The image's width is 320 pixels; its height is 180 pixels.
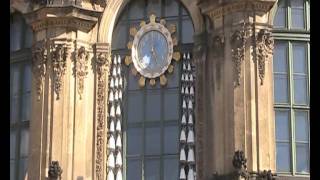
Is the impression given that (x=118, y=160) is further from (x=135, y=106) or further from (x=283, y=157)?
(x=283, y=157)

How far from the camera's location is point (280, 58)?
70.7 feet

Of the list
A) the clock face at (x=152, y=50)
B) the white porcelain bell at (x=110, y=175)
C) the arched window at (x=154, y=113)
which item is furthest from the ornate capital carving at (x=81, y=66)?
the white porcelain bell at (x=110, y=175)

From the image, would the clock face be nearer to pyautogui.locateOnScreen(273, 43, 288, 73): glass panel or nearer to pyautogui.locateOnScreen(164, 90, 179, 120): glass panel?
pyautogui.locateOnScreen(164, 90, 179, 120): glass panel

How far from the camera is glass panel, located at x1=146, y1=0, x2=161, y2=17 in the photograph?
878 inches

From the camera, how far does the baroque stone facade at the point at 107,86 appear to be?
66.1ft

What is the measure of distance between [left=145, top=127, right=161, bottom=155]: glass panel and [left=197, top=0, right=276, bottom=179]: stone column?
1516 millimetres

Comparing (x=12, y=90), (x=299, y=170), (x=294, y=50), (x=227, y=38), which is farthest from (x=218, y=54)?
(x=12, y=90)

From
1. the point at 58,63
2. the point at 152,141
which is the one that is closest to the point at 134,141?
the point at 152,141

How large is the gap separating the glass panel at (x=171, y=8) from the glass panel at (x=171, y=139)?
10.9 ft

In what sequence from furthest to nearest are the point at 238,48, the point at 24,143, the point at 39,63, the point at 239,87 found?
the point at 24,143 → the point at 39,63 → the point at 238,48 → the point at 239,87

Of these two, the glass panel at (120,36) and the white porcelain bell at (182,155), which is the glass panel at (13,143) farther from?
the white porcelain bell at (182,155)

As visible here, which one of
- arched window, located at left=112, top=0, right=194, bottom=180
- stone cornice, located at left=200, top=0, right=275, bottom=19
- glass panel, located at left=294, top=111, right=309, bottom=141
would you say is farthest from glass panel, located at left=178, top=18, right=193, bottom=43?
glass panel, located at left=294, top=111, right=309, bottom=141

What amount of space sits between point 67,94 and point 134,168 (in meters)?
2.78

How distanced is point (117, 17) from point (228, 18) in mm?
3490
